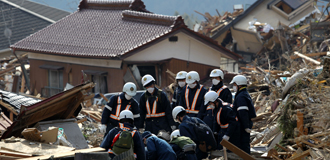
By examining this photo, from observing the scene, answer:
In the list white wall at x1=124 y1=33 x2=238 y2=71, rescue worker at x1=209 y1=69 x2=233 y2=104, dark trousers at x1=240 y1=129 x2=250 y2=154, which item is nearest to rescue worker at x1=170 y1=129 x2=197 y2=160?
dark trousers at x1=240 y1=129 x2=250 y2=154

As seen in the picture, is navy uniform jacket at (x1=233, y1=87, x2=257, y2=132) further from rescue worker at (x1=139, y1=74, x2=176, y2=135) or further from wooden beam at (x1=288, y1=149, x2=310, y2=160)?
rescue worker at (x1=139, y1=74, x2=176, y2=135)

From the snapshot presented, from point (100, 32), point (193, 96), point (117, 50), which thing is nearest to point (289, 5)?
point (100, 32)

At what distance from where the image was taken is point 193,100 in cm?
1001

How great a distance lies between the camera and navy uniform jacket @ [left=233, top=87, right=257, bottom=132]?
8.62 metres

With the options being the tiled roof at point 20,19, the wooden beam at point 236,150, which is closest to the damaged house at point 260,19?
the tiled roof at point 20,19

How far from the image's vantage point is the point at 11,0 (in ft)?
137

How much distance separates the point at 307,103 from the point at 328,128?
1134mm

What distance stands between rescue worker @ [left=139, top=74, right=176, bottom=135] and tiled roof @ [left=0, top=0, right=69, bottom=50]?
2609cm

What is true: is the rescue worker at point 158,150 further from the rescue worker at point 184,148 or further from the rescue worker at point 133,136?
the rescue worker at point 184,148

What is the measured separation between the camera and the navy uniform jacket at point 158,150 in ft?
21.9

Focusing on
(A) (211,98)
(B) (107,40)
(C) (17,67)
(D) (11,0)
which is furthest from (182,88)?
(D) (11,0)

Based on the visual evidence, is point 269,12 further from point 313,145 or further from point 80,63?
point 313,145

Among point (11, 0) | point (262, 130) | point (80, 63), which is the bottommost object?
point (262, 130)

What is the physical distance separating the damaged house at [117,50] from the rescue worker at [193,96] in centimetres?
964
